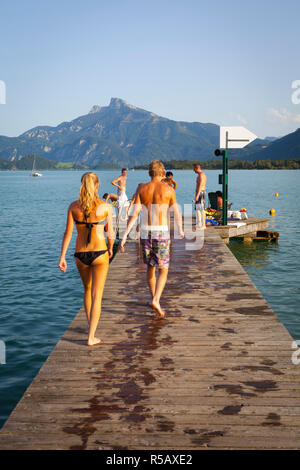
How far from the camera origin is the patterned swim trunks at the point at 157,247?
5.78 metres

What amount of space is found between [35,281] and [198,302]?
8.33 m

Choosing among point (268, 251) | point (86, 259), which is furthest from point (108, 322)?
point (268, 251)

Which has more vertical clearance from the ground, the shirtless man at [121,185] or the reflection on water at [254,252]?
the shirtless man at [121,185]

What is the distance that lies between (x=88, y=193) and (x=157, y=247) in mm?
1579

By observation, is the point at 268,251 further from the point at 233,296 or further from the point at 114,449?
the point at 114,449

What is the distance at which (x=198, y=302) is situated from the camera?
6918 millimetres

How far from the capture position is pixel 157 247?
5.79 m

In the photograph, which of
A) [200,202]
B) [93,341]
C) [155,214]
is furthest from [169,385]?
[200,202]

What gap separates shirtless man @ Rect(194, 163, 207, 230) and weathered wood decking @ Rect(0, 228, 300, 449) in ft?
20.2

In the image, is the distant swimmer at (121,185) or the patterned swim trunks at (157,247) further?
the distant swimmer at (121,185)


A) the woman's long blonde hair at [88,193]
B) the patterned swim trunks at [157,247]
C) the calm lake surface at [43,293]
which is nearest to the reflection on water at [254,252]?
the calm lake surface at [43,293]

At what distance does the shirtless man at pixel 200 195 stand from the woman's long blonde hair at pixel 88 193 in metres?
7.81

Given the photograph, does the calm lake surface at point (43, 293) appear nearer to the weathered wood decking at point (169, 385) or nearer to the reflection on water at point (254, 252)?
the reflection on water at point (254, 252)
